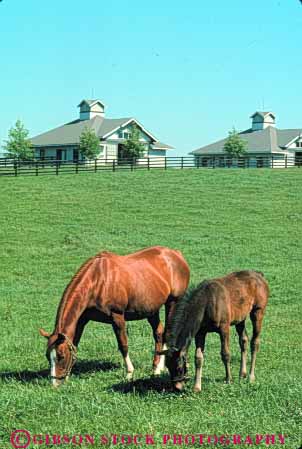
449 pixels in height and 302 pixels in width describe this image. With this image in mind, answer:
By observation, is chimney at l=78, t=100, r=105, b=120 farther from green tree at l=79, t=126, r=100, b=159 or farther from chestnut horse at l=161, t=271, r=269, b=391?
chestnut horse at l=161, t=271, r=269, b=391

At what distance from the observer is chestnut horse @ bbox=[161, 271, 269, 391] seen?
775 centimetres

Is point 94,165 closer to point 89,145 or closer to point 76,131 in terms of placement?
point 89,145

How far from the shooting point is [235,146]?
249ft

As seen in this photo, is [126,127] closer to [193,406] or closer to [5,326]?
[5,326]

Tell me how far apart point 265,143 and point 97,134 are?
19.3 meters

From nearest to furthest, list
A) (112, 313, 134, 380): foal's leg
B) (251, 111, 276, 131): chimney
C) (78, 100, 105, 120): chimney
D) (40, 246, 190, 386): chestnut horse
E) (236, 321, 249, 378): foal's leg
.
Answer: (40, 246, 190, 386): chestnut horse, (236, 321, 249, 378): foal's leg, (112, 313, 134, 380): foal's leg, (78, 100, 105, 120): chimney, (251, 111, 276, 131): chimney

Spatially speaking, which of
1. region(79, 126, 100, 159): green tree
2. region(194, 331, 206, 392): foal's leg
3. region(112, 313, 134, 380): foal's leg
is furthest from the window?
region(194, 331, 206, 392): foal's leg

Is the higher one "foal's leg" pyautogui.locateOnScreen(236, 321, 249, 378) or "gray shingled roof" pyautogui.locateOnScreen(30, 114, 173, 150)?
"gray shingled roof" pyautogui.locateOnScreen(30, 114, 173, 150)

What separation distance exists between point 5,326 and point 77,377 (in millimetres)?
5674

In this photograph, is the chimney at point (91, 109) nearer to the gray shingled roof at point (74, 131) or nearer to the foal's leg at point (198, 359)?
the gray shingled roof at point (74, 131)

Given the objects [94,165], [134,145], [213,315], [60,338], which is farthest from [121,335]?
[134,145]

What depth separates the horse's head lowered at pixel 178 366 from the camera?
303 inches

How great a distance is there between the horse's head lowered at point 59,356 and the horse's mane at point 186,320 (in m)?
1.40

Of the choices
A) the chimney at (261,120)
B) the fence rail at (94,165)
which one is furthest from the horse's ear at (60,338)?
the chimney at (261,120)
